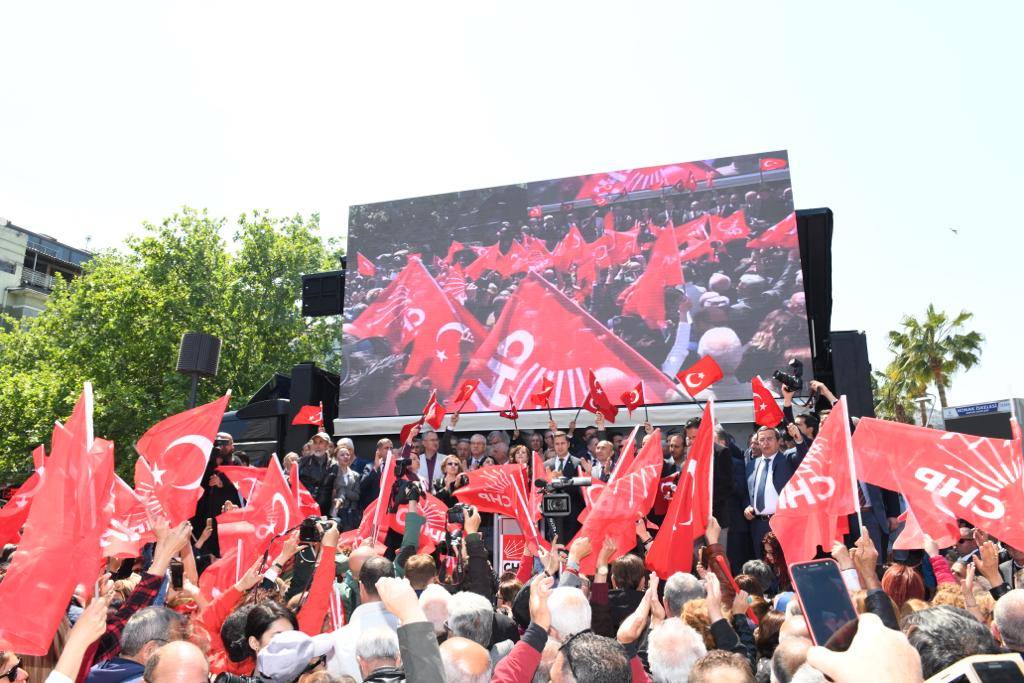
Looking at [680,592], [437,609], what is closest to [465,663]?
[437,609]

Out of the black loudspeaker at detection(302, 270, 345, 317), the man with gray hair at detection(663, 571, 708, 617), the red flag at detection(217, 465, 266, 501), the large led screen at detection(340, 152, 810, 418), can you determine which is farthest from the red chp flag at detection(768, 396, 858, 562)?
the black loudspeaker at detection(302, 270, 345, 317)

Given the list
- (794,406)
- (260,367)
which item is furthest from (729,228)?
(260,367)

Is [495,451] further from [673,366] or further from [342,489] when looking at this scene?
[673,366]

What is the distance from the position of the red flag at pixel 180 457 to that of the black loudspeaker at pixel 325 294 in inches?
430

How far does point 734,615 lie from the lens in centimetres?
379

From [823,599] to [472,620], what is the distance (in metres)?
1.44

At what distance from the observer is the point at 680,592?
146 inches

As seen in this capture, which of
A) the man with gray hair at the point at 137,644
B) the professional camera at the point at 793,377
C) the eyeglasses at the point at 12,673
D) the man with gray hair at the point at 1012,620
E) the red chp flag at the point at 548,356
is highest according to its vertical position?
the red chp flag at the point at 548,356

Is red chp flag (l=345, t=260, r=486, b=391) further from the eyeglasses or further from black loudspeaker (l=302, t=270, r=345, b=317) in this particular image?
the eyeglasses

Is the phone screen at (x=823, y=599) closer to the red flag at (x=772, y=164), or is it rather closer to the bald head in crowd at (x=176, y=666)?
the bald head in crowd at (x=176, y=666)

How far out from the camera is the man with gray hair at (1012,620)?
2715mm

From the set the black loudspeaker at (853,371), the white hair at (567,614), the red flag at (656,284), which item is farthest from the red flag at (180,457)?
the red flag at (656,284)

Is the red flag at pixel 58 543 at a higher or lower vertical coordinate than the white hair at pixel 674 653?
higher

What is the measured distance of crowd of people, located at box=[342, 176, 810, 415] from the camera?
43.2ft
